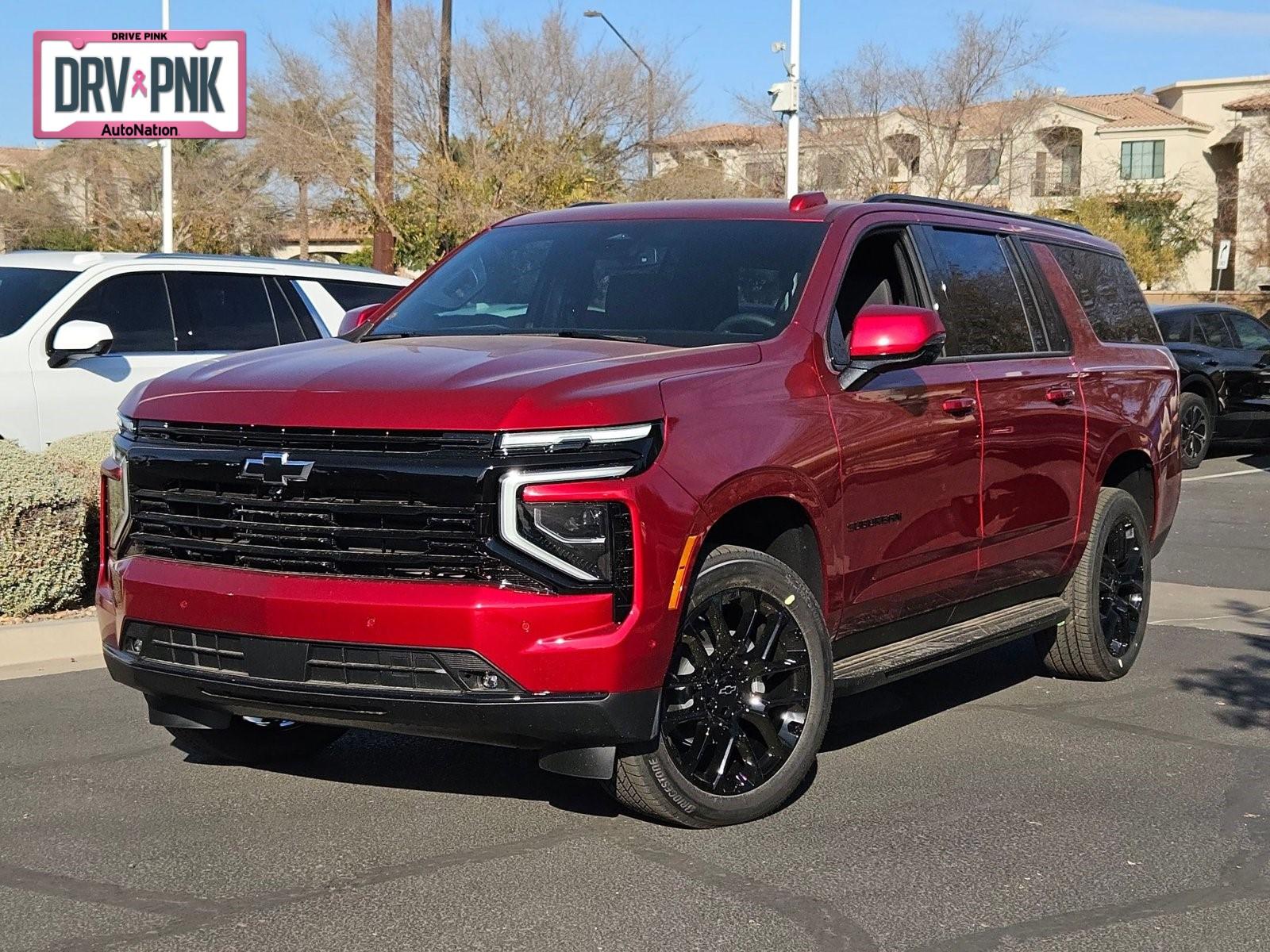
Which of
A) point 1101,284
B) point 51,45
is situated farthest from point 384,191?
point 1101,284

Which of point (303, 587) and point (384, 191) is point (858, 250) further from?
point (384, 191)

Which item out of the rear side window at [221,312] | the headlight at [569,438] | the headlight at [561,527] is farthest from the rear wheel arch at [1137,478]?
the rear side window at [221,312]

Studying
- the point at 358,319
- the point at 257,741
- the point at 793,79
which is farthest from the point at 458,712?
the point at 793,79

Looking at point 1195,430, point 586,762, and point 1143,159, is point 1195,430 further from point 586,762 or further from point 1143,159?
point 1143,159

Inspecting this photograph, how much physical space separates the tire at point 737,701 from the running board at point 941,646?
32 cm

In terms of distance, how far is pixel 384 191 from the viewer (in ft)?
103

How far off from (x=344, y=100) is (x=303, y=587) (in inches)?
1211

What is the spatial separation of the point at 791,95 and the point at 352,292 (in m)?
15.0

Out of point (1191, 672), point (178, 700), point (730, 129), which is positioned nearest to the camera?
point (178, 700)

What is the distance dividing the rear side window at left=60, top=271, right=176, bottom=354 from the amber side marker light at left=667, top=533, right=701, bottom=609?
19.7ft

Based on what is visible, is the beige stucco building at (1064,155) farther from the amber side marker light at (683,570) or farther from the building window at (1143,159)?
the amber side marker light at (683,570)

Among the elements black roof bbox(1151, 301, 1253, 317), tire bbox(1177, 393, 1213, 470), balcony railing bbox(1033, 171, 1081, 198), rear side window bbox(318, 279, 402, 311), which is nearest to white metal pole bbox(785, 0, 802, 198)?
black roof bbox(1151, 301, 1253, 317)

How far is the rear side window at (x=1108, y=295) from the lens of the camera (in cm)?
742

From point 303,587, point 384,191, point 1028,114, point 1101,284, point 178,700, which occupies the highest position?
point 1028,114
